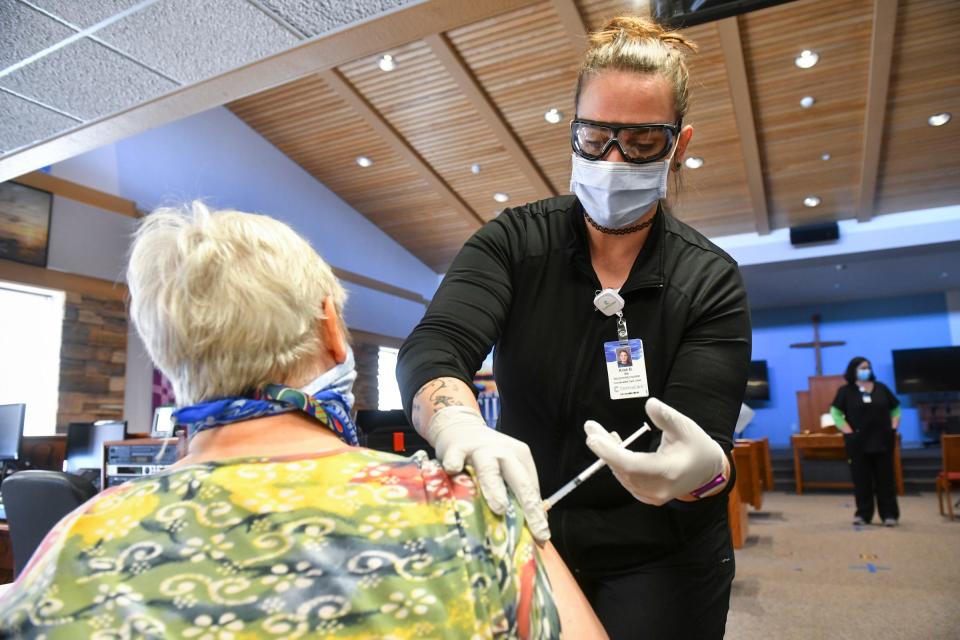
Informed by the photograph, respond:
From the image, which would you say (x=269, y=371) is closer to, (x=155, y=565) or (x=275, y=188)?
(x=155, y=565)

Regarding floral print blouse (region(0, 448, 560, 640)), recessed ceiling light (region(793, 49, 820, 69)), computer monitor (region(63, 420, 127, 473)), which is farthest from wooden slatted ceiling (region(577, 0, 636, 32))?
floral print blouse (region(0, 448, 560, 640))

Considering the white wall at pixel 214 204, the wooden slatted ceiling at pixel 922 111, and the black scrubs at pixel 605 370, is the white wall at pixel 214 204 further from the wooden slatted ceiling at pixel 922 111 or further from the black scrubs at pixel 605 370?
the wooden slatted ceiling at pixel 922 111

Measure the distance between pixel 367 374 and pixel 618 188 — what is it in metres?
9.47

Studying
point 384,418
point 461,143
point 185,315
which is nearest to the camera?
point 185,315

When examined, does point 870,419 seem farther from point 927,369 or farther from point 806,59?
point 927,369

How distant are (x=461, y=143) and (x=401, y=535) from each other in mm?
8428

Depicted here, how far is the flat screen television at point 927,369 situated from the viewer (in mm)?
11891

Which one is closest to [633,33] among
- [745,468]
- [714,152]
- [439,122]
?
[745,468]

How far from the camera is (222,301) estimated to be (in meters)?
0.83

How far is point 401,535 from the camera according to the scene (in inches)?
28.0

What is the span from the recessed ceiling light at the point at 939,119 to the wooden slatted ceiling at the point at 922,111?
51 millimetres

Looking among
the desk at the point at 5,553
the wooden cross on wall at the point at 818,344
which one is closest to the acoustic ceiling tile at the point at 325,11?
the desk at the point at 5,553

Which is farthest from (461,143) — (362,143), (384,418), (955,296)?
(955,296)

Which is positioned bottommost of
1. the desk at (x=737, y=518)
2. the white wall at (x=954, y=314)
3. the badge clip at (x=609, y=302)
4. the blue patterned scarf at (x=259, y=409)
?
the desk at (x=737, y=518)
